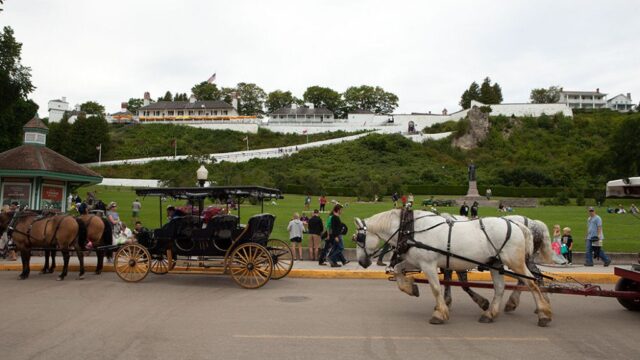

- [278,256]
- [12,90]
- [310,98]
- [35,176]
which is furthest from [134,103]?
[278,256]

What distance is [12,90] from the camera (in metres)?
33.8

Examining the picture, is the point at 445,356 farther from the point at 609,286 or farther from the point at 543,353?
the point at 609,286

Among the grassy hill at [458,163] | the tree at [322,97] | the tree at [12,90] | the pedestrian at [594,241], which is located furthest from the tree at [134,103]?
the pedestrian at [594,241]

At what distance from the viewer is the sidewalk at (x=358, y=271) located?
42.0 feet

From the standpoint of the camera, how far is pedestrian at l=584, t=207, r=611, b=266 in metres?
14.4

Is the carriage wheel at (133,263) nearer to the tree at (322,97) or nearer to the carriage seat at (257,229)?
the carriage seat at (257,229)

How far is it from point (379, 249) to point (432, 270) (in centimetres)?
110

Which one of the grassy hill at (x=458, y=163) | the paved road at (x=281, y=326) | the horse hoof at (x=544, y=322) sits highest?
the grassy hill at (x=458, y=163)

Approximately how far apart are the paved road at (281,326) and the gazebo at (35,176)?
8.22m

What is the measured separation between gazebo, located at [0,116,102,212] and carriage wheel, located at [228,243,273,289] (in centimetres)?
1072

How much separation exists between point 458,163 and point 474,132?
1029 centimetres

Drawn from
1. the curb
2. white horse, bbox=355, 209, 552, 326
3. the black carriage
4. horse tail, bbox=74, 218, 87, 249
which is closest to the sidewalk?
the curb

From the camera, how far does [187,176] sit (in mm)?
41906

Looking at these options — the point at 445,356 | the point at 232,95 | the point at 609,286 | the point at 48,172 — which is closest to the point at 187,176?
the point at 48,172
